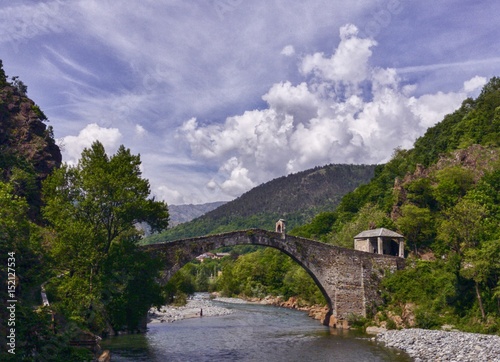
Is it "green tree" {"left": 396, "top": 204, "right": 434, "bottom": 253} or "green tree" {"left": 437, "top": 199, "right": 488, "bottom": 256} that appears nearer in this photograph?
"green tree" {"left": 437, "top": 199, "right": 488, "bottom": 256}

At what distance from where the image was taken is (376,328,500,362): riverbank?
25500 mm

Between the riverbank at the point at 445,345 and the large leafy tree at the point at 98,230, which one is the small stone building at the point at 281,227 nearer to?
the riverbank at the point at 445,345

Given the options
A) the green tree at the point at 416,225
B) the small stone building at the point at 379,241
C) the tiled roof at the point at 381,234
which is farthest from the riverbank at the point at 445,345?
the green tree at the point at 416,225

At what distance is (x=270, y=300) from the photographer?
75.7 m

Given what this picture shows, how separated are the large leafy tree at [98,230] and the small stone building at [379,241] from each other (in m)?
22.9

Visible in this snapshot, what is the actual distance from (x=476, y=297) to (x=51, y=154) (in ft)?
142

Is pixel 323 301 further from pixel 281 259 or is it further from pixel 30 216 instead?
pixel 30 216

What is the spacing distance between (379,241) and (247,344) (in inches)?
698

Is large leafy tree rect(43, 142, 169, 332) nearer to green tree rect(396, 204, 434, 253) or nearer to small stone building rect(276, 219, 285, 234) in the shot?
small stone building rect(276, 219, 285, 234)

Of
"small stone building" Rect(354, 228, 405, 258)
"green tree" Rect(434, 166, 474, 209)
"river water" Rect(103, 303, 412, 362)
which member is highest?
"green tree" Rect(434, 166, 474, 209)

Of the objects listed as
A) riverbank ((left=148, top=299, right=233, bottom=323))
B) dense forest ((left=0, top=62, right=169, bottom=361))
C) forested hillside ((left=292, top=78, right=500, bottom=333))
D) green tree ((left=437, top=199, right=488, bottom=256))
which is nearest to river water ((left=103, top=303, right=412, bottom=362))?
dense forest ((left=0, top=62, right=169, bottom=361))

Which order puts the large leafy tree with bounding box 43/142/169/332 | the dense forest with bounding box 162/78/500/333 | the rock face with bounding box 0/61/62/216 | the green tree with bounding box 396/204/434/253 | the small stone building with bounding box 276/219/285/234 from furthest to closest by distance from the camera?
1. the green tree with bounding box 396/204/434/253
2. the small stone building with bounding box 276/219/285/234
3. the rock face with bounding box 0/61/62/216
4. the dense forest with bounding box 162/78/500/333
5. the large leafy tree with bounding box 43/142/169/332

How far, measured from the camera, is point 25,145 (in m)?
47.8

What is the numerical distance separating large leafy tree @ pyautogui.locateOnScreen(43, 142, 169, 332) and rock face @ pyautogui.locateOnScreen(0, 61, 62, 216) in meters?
10.9
